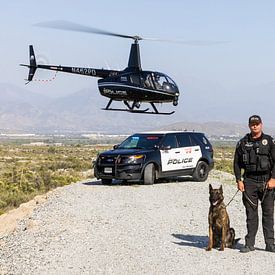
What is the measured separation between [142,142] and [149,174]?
1.51 m

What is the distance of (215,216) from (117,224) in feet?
10.6

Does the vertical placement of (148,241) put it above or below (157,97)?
below

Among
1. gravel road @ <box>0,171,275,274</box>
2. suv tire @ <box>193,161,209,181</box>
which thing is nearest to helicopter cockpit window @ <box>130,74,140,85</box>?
suv tire @ <box>193,161,209,181</box>

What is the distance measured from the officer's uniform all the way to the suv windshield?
1071cm

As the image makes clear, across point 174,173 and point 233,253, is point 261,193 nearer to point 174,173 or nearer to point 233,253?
point 233,253

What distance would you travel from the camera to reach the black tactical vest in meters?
8.84

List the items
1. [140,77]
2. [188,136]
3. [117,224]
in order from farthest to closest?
[140,77] → [188,136] → [117,224]

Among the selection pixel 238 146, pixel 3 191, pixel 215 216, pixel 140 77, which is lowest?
pixel 3 191

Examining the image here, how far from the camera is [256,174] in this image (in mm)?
9094

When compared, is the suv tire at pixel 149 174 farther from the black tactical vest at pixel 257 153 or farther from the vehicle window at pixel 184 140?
the black tactical vest at pixel 257 153

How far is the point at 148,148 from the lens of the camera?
1978cm

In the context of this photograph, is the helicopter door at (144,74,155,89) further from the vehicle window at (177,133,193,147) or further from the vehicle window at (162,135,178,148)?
the vehicle window at (162,135,178,148)

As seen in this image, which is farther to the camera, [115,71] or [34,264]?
[115,71]

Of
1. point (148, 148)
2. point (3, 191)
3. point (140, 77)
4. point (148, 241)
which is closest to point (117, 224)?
point (148, 241)
